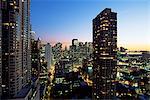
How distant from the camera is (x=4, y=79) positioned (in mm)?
5238

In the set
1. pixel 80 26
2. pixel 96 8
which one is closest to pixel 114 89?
pixel 80 26

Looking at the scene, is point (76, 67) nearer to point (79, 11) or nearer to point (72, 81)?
point (72, 81)

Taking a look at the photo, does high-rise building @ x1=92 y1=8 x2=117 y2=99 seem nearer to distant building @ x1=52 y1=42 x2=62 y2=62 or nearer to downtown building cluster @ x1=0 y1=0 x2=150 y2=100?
downtown building cluster @ x1=0 y1=0 x2=150 y2=100

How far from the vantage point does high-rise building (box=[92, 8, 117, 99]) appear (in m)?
6.70

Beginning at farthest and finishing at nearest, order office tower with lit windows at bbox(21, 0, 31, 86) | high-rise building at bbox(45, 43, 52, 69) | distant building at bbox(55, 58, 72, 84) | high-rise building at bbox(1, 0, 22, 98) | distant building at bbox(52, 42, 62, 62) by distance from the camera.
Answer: high-rise building at bbox(45, 43, 52, 69)
distant building at bbox(52, 42, 62, 62)
distant building at bbox(55, 58, 72, 84)
office tower with lit windows at bbox(21, 0, 31, 86)
high-rise building at bbox(1, 0, 22, 98)

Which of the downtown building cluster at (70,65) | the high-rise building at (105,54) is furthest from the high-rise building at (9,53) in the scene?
the high-rise building at (105,54)

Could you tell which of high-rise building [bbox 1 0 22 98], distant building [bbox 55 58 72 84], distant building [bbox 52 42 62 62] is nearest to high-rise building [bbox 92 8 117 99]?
distant building [bbox 55 58 72 84]

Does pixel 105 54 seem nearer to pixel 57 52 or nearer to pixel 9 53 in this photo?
pixel 57 52

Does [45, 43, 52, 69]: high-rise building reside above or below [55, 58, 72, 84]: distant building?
above

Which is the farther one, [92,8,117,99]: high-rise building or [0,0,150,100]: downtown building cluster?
[92,8,117,99]: high-rise building

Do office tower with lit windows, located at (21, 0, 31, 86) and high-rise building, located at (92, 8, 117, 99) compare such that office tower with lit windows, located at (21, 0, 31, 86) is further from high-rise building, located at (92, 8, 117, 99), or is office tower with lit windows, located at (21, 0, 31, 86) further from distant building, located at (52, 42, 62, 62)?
high-rise building, located at (92, 8, 117, 99)

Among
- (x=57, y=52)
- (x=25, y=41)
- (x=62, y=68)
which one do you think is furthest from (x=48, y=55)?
(x=25, y=41)

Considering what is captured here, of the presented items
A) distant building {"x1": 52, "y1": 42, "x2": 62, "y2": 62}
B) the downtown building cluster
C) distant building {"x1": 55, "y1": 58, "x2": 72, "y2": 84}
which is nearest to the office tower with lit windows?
the downtown building cluster

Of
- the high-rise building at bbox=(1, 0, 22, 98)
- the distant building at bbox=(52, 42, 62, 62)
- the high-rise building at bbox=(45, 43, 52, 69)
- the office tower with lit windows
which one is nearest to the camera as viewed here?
the high-rise building at bbox=(1, 0, 22, 98)
